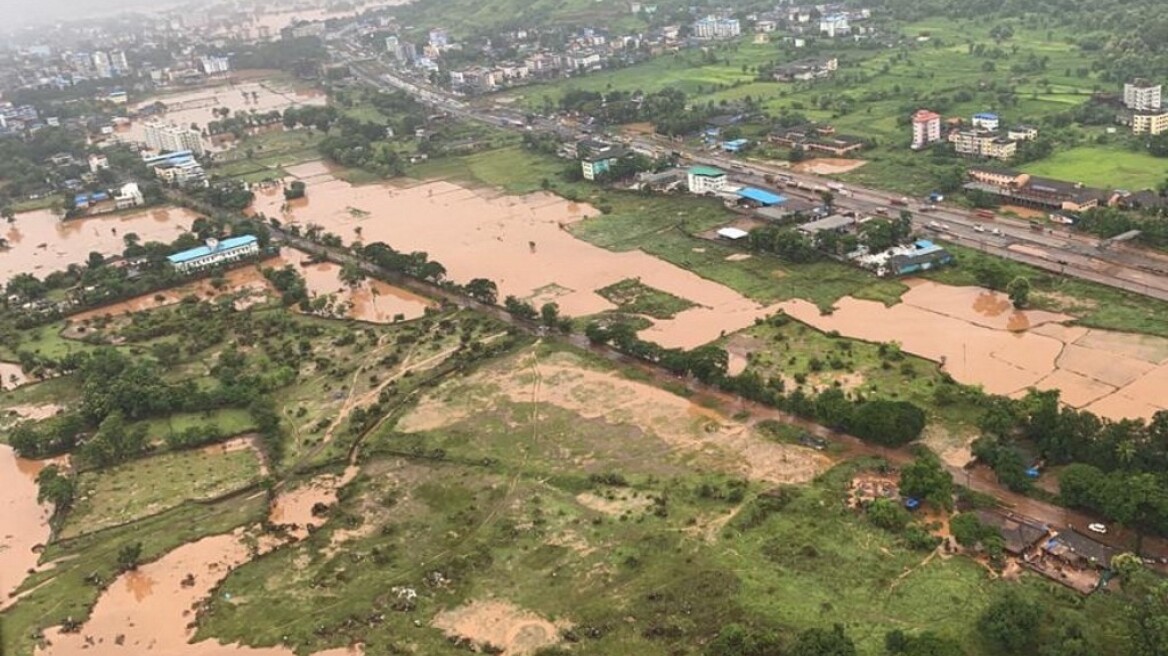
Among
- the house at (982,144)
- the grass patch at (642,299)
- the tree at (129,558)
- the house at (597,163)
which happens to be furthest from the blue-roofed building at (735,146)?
the tree at (129,558)

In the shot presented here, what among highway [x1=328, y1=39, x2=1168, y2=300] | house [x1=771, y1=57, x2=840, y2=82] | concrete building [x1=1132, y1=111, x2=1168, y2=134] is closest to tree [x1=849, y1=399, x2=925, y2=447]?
highway [x1=328, y1=39, x2=1168, y2=300]

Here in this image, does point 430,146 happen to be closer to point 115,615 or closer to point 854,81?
point 854,81

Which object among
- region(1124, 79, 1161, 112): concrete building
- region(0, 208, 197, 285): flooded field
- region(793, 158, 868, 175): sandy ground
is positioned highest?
region(1124, 79, 1161, 112): concrete building

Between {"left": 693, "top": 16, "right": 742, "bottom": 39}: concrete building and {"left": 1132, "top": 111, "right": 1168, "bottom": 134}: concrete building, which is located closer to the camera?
{"left": 1132, "top": 111, "right": 1168, "bottom": 134}: concrete building

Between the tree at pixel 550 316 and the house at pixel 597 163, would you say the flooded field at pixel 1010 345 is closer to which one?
the tree at pixel 550 316

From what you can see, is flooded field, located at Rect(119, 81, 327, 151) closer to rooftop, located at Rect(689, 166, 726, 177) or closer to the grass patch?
rooftop, located at Rect(689, 166, 726, 177)
